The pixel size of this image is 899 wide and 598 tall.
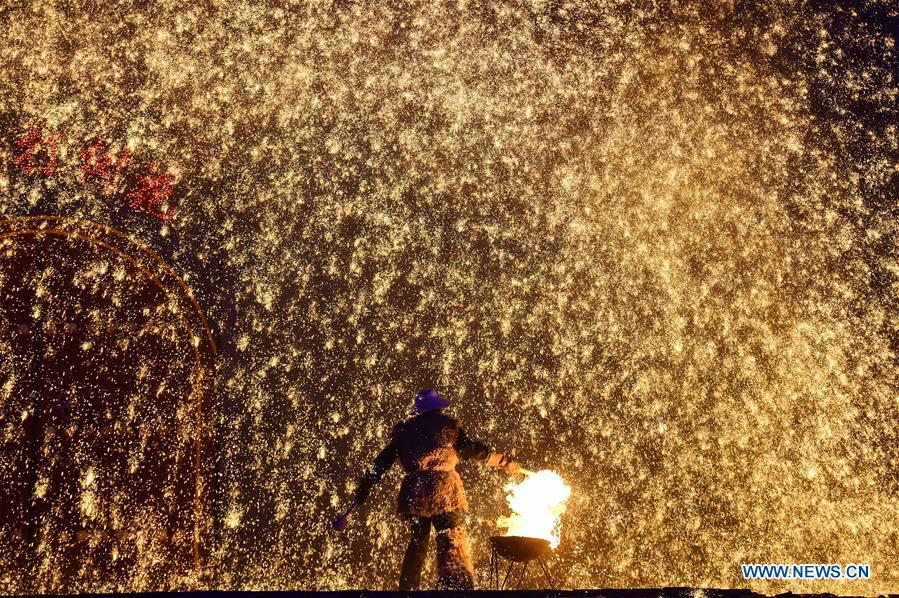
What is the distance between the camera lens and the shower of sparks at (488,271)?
2.69 m

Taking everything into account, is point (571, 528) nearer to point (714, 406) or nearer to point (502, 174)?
point (714, 406)

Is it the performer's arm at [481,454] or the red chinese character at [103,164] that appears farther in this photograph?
the red chinese character at [103,164]

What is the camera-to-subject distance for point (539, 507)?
234cm

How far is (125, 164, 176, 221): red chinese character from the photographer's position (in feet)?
10.0

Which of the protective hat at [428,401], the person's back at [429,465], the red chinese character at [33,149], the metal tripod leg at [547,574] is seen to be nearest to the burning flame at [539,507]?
the metal tripod leg at [547,574]

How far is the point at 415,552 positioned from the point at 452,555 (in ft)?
0.68

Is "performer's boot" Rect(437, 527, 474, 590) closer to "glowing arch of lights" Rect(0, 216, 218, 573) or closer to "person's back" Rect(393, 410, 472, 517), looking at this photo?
"person's back" Rect(393, 410, 472, 517)

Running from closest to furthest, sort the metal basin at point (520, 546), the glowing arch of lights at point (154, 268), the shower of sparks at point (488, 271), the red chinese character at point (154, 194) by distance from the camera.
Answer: the metal basin at point (520, 546)
the shower of sparks at point (488, 271)
the glowing arch of lights at point (154, 268)
the red chinese character at point (154, 194)

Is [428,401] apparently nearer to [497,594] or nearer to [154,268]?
[497,594]

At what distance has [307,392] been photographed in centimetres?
284

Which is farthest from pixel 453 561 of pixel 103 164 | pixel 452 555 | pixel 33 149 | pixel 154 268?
pixel 33 149

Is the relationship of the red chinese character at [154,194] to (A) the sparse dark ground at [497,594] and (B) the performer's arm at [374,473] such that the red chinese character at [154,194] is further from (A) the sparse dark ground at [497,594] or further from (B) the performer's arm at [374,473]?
(A) the sparse dark ground at [497,594]

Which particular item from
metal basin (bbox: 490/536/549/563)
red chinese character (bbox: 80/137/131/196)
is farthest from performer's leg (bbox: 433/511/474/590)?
red chinese character (bbox: 80/137/131/196)

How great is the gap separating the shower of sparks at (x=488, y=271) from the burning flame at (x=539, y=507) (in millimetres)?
284
